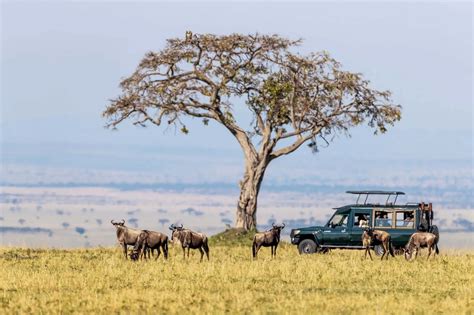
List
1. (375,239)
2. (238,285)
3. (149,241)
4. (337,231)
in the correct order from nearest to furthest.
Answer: (238,285), (149,241), (375,239), (337,231)

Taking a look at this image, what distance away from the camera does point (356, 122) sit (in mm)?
58312

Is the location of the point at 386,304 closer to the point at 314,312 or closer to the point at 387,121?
the point at 314,312

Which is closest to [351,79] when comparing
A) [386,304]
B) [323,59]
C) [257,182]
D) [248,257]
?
[323,59]

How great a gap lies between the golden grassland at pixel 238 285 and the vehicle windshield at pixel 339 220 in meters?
1.62

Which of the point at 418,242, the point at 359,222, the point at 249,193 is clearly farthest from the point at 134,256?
the point at 249,193

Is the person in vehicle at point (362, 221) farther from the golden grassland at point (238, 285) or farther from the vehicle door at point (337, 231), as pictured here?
the golden grassland at point (238, 285)

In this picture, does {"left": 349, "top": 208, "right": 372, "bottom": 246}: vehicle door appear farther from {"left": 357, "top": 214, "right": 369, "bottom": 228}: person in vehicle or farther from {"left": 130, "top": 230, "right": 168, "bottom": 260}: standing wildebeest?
{"left": 130, "top": 230, "right": 168, "bottom": 260}: standing wildebeest

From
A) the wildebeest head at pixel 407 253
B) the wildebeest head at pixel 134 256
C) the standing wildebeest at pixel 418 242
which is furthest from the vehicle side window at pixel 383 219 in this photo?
the wildebeest head at pixel 134 256

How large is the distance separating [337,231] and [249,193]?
14.4m

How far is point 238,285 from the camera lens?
97.3 feet

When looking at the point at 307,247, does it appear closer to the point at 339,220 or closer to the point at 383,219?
the point at 339,220

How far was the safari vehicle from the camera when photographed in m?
43.5

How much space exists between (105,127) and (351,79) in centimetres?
1286

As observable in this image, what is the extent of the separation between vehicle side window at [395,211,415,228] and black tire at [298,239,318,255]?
3299 mm
